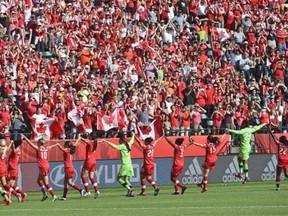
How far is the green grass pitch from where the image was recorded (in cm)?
2769

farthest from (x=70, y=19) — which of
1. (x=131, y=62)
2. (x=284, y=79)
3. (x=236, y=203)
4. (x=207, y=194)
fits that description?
(x=236, y=203)

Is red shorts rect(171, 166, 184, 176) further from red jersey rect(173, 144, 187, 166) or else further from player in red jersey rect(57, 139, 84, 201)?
player in red jersey rect(57, 139, 84, 201)

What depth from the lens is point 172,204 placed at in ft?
100

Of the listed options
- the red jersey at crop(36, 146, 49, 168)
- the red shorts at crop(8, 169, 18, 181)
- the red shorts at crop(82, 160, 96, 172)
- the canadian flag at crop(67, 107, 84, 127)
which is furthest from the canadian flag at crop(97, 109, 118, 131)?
the red shorts at crop(8, 169, 18, 181)

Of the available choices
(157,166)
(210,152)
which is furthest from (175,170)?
(157,166)

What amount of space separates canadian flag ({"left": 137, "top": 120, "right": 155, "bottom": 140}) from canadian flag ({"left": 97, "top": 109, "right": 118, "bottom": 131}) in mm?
977

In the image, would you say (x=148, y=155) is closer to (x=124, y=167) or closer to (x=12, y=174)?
(x=124, y=167)

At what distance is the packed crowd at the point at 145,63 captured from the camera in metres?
41.9

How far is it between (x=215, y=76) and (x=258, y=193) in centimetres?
1347

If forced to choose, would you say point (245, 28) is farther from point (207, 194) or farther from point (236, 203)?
point (236, 203)

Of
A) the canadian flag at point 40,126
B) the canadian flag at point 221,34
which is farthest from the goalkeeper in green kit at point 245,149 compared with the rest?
the canadian flag at point 221,34

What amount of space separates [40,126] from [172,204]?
10922 mm

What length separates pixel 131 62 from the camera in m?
46.2

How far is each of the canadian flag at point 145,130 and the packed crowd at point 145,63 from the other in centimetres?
20
